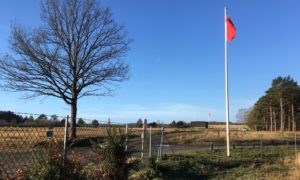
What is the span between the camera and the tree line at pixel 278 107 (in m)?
80.4

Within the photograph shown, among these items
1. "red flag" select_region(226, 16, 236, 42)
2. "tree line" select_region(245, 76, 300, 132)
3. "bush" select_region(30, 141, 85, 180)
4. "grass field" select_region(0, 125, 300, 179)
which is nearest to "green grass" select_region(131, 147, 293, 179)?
"grass field" select_region(0, 125, 300, 179)

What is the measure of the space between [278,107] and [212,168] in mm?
75884

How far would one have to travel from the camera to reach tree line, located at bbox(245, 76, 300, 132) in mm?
80438

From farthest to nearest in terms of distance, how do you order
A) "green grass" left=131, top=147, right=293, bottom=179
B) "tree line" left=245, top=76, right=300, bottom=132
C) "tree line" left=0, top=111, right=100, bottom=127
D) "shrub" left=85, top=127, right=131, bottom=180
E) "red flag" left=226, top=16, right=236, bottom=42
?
"tree line" left=245, top=76, right=300, bottom=132
"red flag" left=226, top=16, right=236, bottom=42
"green grass" left=131, top=147, right=293, bottom=179
"shrub" left=85, top=127, right=131, bottom=180
"tree line" left=0, top=111, right=100, bottom=127

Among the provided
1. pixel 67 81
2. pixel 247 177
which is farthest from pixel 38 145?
pixel 67 81

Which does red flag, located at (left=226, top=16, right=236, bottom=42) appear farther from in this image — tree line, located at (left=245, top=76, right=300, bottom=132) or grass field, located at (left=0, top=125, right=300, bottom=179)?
tree line, located at (left=245, top=76, right=300, bottom=132)

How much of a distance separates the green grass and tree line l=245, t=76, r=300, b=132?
5817cm

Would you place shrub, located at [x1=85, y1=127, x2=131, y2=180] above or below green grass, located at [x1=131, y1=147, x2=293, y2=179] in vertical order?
above

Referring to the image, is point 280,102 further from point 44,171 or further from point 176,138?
point 44,171

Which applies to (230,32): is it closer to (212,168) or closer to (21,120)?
(212,168)

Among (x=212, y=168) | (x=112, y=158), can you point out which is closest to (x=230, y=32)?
(x=212, y=168)

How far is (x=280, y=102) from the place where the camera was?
82.1m

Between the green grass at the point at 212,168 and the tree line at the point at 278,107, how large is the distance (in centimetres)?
5817

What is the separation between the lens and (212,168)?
17344 mm
